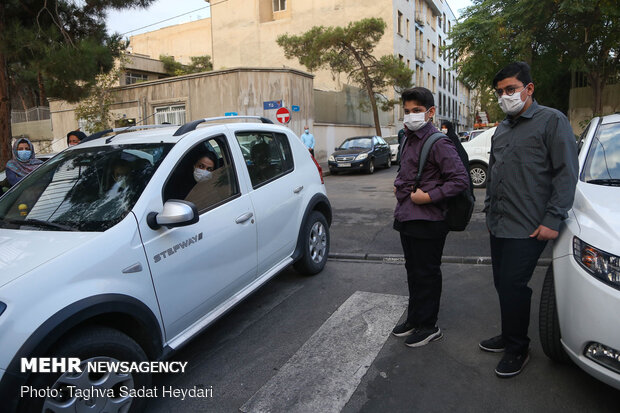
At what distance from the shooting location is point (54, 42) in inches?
311

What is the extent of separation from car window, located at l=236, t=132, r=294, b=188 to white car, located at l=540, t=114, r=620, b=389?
232 cm

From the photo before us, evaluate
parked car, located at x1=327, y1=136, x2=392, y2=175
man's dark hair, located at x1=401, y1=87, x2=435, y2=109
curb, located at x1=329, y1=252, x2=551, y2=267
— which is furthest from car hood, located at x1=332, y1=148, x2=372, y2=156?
man's dark hair, located at x1=401, y1=87, x2=435, y2=109

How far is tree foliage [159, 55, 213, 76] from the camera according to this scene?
36281mm

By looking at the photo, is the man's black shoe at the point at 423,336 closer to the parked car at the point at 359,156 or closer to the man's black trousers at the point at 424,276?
the man's black trousers at the point at 424,276

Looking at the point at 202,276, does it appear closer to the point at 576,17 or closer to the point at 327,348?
the point at 327,348

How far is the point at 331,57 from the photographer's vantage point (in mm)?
24422

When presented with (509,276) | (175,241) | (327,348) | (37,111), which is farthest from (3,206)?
(37,111)

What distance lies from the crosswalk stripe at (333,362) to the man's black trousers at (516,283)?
3.07 feet

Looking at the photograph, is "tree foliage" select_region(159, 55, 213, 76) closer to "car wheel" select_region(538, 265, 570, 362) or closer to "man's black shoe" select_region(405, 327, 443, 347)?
"man's black shoe" select_region(405, 327, 443, 347)

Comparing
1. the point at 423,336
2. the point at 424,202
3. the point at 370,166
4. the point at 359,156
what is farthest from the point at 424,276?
the point at 370,166

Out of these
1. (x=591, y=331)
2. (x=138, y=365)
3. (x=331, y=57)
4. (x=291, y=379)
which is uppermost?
(x=331, y=57)

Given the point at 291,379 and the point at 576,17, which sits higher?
the point at 576,17

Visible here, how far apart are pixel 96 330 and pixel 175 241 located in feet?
2.26

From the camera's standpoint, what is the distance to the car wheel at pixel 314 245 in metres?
4.48
